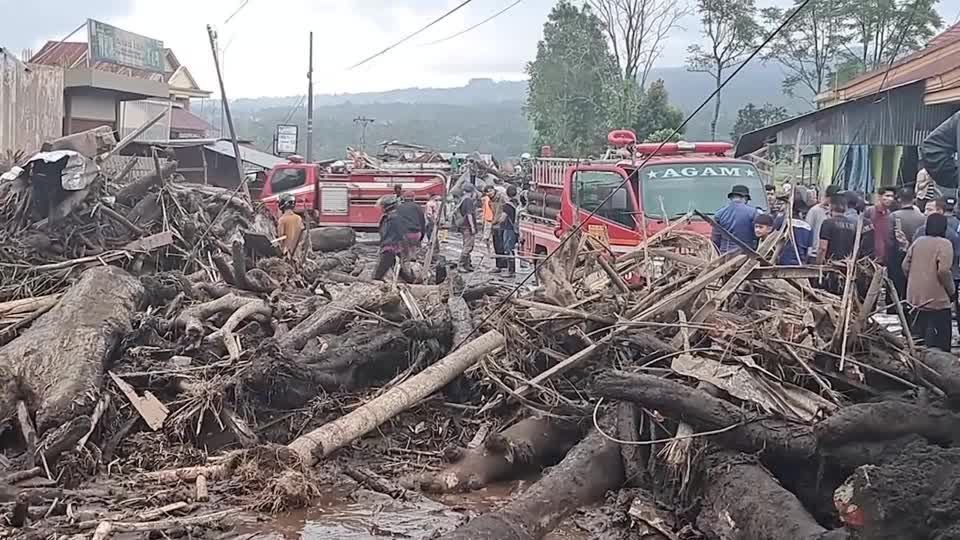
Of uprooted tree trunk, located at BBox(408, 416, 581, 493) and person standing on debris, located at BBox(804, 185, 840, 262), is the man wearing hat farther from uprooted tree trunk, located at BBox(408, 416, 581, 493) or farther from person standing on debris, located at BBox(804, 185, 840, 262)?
uprooted tree trunk, located at BBox(408, 416, 581, 493)

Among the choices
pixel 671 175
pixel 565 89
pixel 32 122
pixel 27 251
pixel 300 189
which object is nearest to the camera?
pixel 27 251

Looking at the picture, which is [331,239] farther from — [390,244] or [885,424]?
[885,424]

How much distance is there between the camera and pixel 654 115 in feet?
114

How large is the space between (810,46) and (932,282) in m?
30.3

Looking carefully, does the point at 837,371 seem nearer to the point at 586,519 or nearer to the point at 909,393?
the point at 909,393

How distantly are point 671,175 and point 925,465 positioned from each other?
7.87 metres

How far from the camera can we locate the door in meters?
11.6

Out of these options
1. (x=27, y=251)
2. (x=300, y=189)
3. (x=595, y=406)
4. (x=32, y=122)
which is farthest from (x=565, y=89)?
(x=595, y=406)

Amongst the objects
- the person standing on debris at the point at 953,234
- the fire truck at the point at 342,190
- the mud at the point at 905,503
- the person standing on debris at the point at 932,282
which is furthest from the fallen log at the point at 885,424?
the fire truck at the point at 342,190

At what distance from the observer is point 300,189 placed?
2188 cm

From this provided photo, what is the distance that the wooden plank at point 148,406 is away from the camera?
7.01 m

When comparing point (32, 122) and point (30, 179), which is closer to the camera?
point (30, 179)

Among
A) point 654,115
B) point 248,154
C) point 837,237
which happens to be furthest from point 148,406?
point 654,115

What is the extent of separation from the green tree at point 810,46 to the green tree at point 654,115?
3991 millimetres
